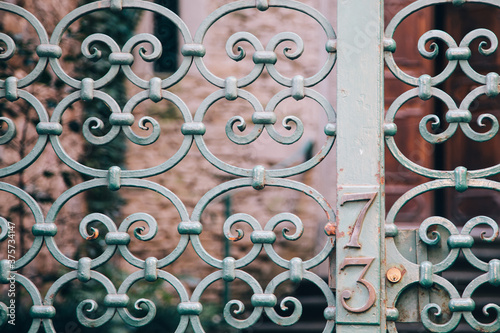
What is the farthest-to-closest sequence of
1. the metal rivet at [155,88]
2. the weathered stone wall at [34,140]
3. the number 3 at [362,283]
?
1. the weathered stone wall at [34,140]
2. the metal rivet at [155,88]
3. the number 3 at [362,283]

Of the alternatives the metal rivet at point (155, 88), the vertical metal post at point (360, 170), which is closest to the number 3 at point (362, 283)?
the vertical metal post at point (360, 170)

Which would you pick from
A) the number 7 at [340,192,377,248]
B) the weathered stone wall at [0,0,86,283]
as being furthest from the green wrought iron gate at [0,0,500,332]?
the weathered stone wall at [0,0,86,283]

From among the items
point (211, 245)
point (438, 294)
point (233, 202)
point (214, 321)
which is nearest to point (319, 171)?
point (233, 202)

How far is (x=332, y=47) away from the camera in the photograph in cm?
186

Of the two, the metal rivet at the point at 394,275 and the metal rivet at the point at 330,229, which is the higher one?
the metal rivet at the point at 330,229

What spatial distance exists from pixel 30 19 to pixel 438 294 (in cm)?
176

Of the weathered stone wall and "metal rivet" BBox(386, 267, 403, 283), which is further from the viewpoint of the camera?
the weathered stone wall

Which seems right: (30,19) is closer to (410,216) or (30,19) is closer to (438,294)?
(438,294)

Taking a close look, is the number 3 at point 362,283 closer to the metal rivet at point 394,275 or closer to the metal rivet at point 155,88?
the metal rivet at point 394,275

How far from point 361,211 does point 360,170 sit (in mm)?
142

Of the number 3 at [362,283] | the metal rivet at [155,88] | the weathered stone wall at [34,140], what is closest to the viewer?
the number 3 at [362,283]

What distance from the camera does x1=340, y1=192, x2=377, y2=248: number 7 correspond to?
178cm

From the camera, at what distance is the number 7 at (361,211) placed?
1.78 meters

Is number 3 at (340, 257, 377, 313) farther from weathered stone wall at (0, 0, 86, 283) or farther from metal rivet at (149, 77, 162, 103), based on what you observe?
weathered stone wall at (0, 0, 86, 283)
